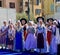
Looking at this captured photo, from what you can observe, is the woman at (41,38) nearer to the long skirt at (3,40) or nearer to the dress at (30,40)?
the dress at (30,40)

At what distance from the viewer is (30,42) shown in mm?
12766

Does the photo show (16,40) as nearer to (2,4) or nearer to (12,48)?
(12,48)

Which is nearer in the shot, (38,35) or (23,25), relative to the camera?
(38,35)

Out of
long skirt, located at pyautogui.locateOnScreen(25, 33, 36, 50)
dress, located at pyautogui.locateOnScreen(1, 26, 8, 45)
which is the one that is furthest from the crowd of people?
dress, located at pyautogui.locateOnScreen(1, 26, 8, 45)

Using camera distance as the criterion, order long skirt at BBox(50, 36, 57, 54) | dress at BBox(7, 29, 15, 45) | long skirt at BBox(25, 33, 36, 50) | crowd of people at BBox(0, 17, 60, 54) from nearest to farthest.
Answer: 1. long skirt at BBox(50, 36, 57, 54)
2. crowd of people at BBox(0, 17, 60, 54)
3. long skirt at BBox(25, 33, 36, 50)
4. dress at BBox(7, 29, 15, 45)

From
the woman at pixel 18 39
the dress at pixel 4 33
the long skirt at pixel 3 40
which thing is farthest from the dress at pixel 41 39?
the long skirt at pixel 3 40

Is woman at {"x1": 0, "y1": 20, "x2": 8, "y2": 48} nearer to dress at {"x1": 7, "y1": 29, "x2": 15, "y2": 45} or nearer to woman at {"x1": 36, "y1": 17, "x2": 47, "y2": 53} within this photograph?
dress at {"x1": 7, "y1": 29, "x2": 15, "y2": 45}

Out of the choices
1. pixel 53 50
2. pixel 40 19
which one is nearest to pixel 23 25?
pixel 40 19

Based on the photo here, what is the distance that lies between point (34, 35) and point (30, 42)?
0.37m

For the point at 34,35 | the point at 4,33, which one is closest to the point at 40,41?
the point at 34,35

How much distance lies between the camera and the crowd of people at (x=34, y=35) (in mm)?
12164

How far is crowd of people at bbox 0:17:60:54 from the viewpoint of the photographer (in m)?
12.2

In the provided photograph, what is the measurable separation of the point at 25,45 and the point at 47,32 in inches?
52.8

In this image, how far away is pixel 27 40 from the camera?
512 inches
